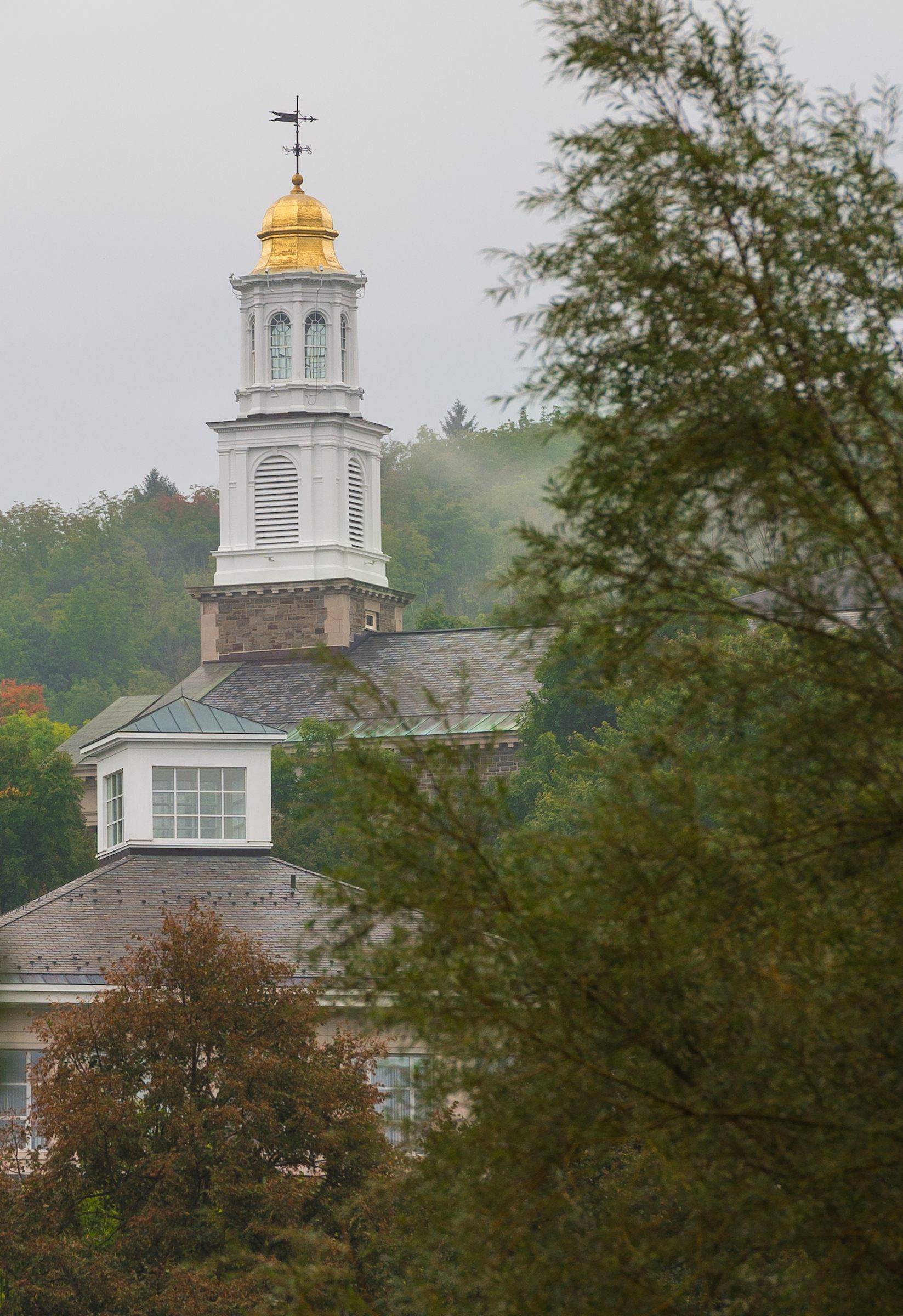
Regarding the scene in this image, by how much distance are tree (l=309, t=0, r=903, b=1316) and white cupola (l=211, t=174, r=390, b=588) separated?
61.4 meters

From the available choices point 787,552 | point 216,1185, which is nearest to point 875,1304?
point 787,552

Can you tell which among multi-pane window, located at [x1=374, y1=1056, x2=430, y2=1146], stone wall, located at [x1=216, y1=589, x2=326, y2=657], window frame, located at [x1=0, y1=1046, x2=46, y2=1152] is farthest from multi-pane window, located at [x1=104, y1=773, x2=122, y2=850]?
stone wall, located at [x1=216, y1=589, x2=326, y2=657]

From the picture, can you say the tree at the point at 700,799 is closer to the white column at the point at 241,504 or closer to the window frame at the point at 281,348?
the white column at the point at 241,504

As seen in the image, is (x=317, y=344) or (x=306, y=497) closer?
(x=306, y=497)

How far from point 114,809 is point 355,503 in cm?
3156

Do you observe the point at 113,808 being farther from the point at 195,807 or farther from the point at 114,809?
the point at 195,807

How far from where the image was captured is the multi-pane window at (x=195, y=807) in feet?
138

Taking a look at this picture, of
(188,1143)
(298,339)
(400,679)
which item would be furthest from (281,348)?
(188,1143)

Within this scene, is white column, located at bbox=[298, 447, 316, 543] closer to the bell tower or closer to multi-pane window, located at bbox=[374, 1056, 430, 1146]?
the bell tower

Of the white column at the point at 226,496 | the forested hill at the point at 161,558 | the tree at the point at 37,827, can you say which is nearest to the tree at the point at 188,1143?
the tree at the point at 37,827

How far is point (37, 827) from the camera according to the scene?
203 ft

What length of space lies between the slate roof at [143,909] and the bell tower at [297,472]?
97.0 feet

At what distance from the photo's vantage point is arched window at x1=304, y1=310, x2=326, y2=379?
2906 inches

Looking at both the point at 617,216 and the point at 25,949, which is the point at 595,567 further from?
the point at 25,949
